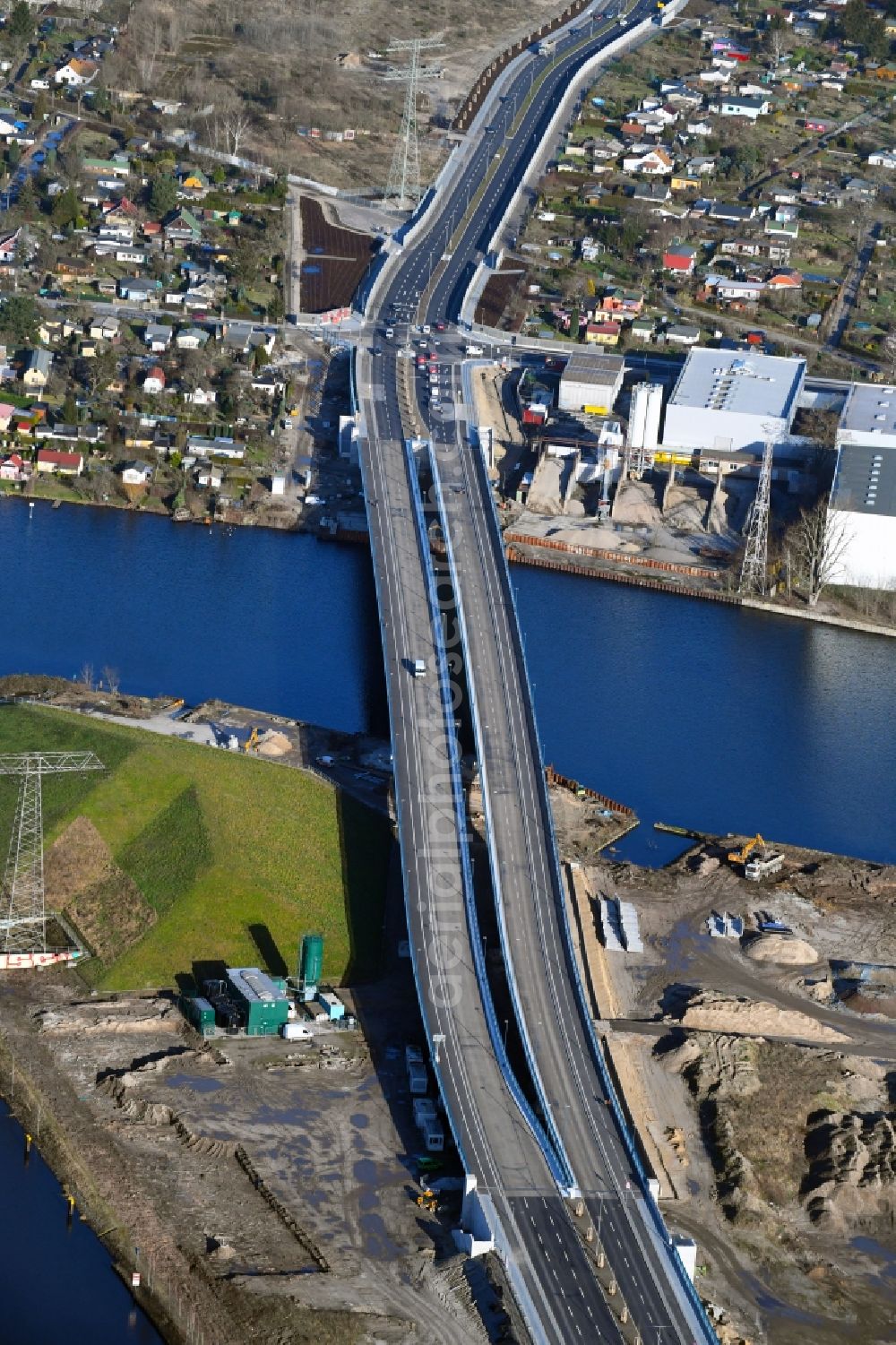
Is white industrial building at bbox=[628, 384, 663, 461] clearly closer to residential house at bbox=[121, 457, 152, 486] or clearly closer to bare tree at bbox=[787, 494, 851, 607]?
bare tree at bbox=[787, 494, 851, 607]

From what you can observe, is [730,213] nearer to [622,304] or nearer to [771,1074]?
[622,304]

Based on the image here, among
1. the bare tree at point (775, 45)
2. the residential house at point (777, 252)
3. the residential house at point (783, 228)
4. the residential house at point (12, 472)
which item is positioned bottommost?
the residential house at point (12, 472)

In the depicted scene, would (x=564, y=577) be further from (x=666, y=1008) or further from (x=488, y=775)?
(x=666, y=1008)


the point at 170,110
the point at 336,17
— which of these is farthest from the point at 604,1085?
the point at 336,17

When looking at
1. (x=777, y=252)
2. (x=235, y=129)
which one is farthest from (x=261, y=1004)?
(x=235, y=129)

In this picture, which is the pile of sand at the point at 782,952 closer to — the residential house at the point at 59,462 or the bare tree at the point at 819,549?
the bare tree at the point at 819,549

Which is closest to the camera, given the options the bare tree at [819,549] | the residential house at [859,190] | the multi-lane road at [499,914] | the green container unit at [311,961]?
the multi-lane road at [499,914]

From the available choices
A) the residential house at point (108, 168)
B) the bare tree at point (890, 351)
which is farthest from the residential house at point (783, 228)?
the residential house at point (108, 168)
